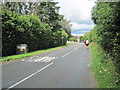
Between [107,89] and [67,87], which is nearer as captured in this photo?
[107,89]

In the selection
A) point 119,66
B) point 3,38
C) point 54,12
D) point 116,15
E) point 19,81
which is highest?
point 54,12

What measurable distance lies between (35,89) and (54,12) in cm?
3662

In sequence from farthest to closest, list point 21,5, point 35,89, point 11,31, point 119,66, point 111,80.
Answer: point 21,5
point 11,31
point 119,66
point 111,80
point 35,89

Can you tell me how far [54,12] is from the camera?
132 feet

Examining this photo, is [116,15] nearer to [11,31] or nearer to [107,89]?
[107,89]

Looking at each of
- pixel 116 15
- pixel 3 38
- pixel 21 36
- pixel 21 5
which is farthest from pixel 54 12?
pixel 116 15

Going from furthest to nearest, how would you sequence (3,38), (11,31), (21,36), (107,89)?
(21,36) < (11,31) < (3,38) < (107,89)

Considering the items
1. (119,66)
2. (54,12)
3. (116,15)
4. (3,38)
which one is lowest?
(119,66)

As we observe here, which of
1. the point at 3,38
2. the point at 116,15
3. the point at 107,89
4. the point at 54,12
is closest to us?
the point at 107,89

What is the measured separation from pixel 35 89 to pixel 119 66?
4046mm

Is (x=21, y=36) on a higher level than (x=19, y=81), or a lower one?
higher

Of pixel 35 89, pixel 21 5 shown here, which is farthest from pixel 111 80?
pixel 21 5

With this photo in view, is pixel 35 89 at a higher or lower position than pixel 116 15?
lower

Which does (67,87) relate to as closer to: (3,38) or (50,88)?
(50,88)
